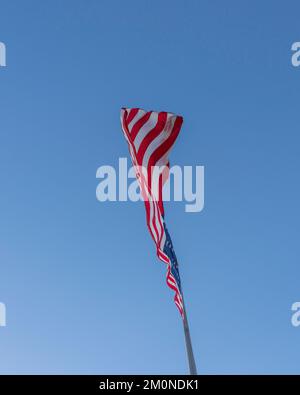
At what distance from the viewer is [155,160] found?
1877 centimetres

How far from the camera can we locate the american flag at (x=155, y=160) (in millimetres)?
17922

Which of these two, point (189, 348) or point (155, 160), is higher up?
point (155, 160)

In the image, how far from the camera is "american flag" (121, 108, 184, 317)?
17.9m

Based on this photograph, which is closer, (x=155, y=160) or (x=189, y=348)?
(x=189, y=348)

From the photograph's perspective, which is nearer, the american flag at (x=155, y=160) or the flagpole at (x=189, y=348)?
the flagpole at (x=189, y=348)

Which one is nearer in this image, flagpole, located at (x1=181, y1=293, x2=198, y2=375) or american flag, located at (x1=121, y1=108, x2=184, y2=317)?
flagpole, located at (x1=181, y1=293, x2=198, y2=375)

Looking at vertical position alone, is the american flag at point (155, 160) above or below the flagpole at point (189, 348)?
above
